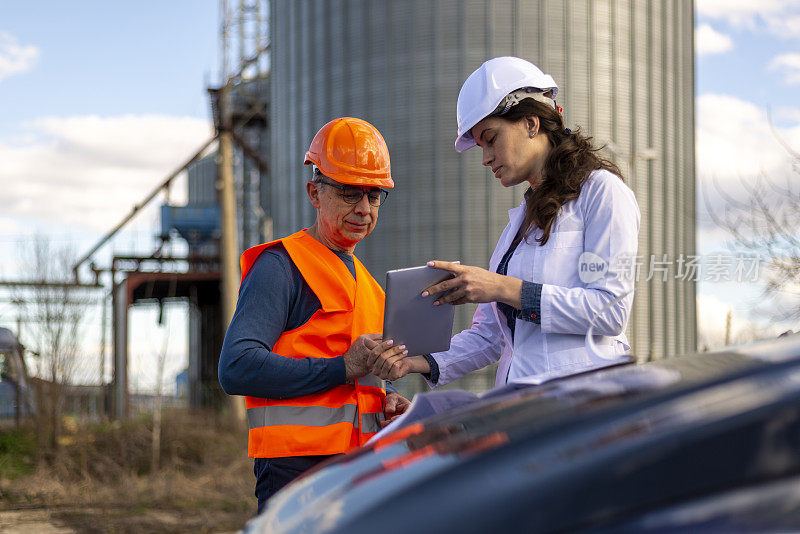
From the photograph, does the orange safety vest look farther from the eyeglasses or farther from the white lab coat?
the white lab coat

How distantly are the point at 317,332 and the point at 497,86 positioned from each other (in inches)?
41.9

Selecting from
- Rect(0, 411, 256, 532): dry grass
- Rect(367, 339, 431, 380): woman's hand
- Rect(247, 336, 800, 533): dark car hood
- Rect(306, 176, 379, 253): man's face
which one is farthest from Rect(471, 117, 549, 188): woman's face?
Rect(0, 411, 256, 532): dry grass

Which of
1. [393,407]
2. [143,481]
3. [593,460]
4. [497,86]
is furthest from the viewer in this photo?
[143,481]

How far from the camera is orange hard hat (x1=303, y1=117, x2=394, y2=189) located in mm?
2967

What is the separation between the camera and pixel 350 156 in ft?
9.78

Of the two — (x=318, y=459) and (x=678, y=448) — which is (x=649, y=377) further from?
(x=318, y=459)

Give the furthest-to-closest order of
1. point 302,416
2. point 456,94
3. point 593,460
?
point 456,94 < point 302,416 < point 593,460

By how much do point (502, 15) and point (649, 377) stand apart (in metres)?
21.4

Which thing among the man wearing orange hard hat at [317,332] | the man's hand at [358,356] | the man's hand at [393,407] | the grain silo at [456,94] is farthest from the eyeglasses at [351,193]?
the grain silo at [456,94]

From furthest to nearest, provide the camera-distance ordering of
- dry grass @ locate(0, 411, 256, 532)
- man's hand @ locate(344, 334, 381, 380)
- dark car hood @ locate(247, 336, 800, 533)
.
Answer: dry grass @ locate(0, 411, 256, 532)
man's hand @ locate(344, 334, 381, 380)
dark car hood @ locate(247, 336, 800, 533)

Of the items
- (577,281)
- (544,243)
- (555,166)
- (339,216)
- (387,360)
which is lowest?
(387,360)

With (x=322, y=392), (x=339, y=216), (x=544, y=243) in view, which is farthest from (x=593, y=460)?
(x=339, y=216)

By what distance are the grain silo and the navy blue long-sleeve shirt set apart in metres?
17.9

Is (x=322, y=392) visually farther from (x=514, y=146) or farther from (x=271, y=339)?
(x=514, y=146)
